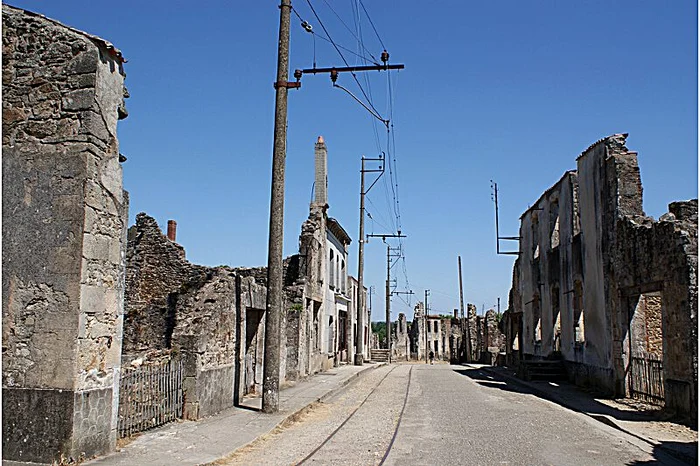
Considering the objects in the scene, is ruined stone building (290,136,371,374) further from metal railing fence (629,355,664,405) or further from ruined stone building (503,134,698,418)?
metal railing fence (629,355,664,405)

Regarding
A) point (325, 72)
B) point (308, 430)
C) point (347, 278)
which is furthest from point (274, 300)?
point (347, 278)

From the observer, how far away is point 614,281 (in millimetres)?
18484

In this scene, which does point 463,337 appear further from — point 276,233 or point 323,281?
point 276,233

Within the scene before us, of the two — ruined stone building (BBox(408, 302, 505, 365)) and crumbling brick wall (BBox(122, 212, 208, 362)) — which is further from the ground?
crumbling brick wall (BBox(122, 212, 208, 362))

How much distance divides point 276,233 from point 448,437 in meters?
5.45

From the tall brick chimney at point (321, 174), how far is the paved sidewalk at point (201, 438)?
15.3 m

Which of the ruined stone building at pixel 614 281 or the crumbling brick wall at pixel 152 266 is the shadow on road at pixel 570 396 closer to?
the ruined stone building at pixel 614 281

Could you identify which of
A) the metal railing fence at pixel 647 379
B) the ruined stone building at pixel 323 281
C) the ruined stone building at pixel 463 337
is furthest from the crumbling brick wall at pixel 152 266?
the ruined stone building at pixel 463 337

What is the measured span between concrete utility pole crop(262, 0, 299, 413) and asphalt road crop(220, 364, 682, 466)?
1045mm

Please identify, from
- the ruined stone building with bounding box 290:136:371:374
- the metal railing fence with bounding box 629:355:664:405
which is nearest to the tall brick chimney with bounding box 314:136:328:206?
the ruined stone building with bounding box 290:136:371:374

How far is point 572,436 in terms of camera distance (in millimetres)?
12008

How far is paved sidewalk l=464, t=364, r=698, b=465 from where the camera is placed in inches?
428

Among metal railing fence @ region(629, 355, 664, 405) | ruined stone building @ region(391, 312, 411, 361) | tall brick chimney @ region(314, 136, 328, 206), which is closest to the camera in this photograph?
metal railing fence @ region(629, 355, 664, 405)

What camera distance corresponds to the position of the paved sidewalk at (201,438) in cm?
895
